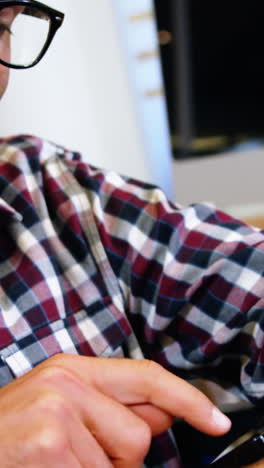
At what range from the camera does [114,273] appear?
1.67ft

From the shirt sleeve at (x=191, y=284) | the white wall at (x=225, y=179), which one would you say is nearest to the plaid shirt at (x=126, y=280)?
the shirt sleeve at (x=191, y=284)

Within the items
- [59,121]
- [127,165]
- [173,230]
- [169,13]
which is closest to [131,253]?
[173,230]

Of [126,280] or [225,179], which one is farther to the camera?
[225,179]

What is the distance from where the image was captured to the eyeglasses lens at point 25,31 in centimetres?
38

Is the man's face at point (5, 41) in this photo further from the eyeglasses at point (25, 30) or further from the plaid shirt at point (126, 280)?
the plaid shirt at point (126, 280)

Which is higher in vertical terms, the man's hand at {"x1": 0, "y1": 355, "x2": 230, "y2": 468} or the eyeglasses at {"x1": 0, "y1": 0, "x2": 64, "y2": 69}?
the eyeglasses at {"x1": 0, "y1": 0, "x2": 64, "y2": 69}

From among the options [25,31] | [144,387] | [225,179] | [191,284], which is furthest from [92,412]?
[225,179]

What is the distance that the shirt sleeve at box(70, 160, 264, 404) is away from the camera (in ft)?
1.46

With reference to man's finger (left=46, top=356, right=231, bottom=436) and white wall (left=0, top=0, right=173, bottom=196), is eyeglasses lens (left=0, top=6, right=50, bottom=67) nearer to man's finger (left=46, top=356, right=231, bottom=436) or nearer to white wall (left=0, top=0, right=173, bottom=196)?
white wall (left=0, top=0, right=173, bottom=196)

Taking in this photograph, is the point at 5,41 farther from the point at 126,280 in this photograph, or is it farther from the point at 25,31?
the point at 126,280

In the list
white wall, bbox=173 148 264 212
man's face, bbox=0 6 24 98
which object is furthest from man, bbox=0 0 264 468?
white wall, bbox=173 148 264 212

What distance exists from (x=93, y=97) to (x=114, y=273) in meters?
0.24

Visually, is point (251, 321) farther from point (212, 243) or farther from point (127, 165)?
point (127, 165)

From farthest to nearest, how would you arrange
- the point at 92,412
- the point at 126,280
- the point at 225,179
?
the point at 225,179 → the point at 126,280 → the point at 92,412
